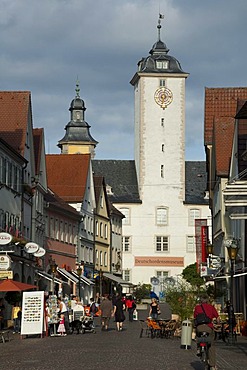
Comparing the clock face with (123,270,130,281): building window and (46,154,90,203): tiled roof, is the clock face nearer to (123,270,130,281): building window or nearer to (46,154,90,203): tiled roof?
(123,270,130,281): building window

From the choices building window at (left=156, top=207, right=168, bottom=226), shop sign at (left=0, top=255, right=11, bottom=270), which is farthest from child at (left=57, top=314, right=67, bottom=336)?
building window at (left=156, top=207, right=168, bottom=226)

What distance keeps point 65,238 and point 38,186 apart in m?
13.1

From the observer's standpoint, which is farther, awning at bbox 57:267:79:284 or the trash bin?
awning at bbox 57:267:79:284

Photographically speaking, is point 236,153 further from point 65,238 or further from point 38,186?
point 65,238

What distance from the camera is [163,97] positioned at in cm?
11500

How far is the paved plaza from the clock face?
81216 mm

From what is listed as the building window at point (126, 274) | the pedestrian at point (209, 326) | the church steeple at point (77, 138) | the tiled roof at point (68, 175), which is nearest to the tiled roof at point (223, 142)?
the tiled roof at point (68, 175)

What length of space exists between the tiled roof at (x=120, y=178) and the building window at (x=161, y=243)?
521cm

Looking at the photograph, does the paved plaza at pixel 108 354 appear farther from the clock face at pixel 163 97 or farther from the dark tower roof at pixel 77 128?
the dark tower roof at pixel 77 128

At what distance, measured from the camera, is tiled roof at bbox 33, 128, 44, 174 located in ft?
197

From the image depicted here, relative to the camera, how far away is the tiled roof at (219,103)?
6369cm

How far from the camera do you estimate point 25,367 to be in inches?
831

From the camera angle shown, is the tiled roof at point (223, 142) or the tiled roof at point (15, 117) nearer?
the tiled roof at point (15, 117)

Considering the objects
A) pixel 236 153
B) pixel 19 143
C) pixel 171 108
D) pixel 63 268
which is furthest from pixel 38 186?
pixel 171 108
